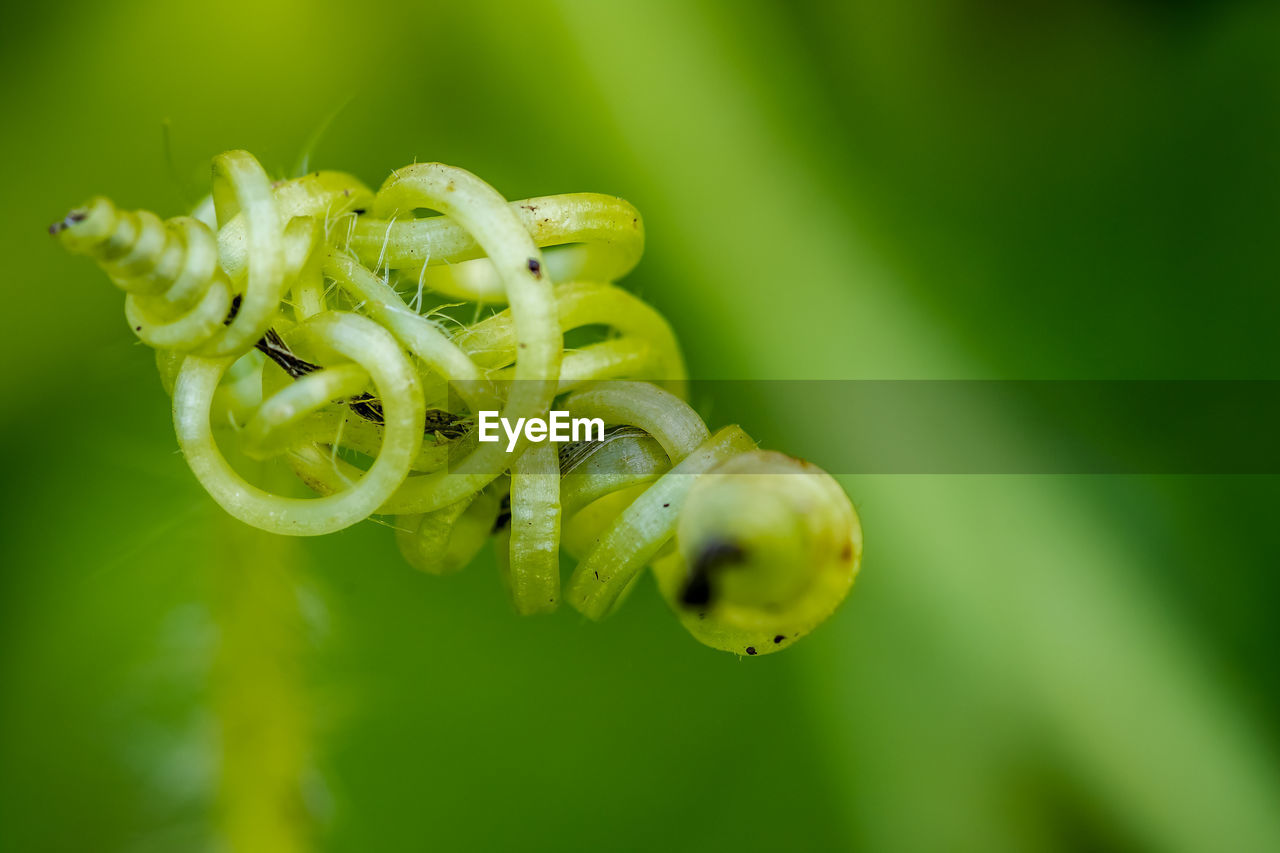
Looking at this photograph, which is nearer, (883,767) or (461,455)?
(461,455)

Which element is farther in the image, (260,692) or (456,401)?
(260,692)

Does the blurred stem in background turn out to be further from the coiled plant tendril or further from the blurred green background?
the coiled plant tendril

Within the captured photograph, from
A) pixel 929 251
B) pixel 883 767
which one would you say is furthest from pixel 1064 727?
pixel 929 251

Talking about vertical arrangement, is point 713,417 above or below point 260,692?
above

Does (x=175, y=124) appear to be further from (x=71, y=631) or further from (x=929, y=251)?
(x=929, y=251)

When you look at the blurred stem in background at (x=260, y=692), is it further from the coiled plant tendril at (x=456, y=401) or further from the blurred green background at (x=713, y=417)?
the coiled plant tendril at (x=456, y=401)

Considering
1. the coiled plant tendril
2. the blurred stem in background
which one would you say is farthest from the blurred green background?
the coiled plant tendril
